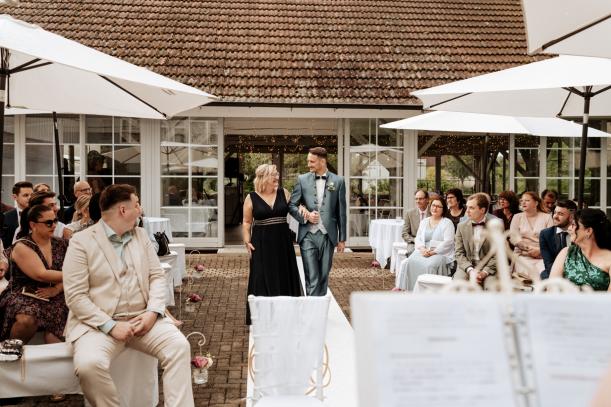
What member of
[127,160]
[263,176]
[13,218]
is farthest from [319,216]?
A: [127,160]

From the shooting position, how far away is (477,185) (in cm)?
1978

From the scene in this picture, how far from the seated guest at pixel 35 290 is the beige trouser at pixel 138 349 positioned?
794 millimetres

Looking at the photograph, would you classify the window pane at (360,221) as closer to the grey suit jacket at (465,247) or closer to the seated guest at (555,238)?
the grey suit jacket at (465,247)

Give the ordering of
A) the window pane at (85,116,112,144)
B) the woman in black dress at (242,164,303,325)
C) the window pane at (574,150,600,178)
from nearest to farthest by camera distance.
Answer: the woman in black dress at (242,164,303,325) → the window pane at (85,116,112,144) → the window pane at (574,150,600,178)

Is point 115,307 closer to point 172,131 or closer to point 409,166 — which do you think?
point 172,131

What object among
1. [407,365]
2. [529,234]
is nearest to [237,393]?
[407,365]

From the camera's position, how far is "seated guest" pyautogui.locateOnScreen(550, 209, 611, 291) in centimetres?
464

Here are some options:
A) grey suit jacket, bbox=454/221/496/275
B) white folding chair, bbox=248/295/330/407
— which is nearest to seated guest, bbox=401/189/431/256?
grey suit jacket, bbox=454/221/496/275

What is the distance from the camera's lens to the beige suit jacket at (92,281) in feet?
12.9

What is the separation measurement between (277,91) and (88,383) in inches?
401

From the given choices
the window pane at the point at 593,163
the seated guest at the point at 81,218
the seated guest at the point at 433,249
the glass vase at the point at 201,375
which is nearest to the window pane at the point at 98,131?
the seated guest at the point at 81,218

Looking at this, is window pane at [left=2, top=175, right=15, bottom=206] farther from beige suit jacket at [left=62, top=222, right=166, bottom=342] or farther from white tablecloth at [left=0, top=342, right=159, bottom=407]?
beige suit jacket at [left=62, top=222, right=166, bottom=342]

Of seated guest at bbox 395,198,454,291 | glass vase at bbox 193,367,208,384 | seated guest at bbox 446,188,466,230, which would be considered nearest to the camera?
glass vase at bbox 193,367,208,384

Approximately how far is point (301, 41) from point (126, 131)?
15.1ft
